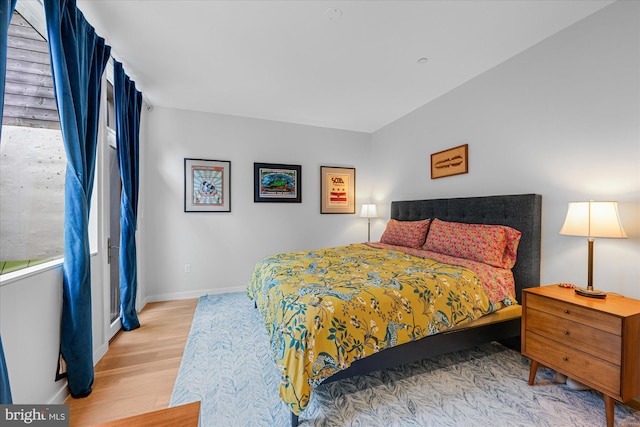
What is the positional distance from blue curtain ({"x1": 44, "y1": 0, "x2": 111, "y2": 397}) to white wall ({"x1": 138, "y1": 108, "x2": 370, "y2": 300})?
169 centimetres

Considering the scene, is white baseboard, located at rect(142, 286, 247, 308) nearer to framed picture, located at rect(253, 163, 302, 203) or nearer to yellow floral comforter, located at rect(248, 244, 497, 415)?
framed picture, located at rect(253, 163, 302, 203)

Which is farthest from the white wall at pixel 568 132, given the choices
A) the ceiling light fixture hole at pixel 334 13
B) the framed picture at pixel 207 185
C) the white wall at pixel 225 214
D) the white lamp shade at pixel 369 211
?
the framed picture at pixel 207 185

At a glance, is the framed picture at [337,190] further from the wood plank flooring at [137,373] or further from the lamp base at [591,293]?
the lamp base at [591,293]

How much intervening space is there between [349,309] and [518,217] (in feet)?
6.13

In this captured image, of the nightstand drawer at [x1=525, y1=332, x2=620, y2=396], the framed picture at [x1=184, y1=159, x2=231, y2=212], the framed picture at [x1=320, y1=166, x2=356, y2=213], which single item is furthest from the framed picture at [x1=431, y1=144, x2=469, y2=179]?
the framed picture at [x1=184, y1=159, x2=231, y2=212]

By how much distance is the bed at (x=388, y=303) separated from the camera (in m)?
1.39

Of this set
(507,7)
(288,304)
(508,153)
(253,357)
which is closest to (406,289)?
(288,304)

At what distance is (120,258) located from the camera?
2625 millimetres

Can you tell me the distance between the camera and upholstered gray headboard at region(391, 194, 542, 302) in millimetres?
2178

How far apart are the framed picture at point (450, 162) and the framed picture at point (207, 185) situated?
2.88 metres

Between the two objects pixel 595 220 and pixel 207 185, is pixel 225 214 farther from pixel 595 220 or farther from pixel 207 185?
pixel 595 220

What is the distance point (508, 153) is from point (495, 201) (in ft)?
1.60

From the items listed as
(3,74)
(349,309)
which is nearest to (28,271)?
(3,74)

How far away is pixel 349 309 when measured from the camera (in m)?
1.49
